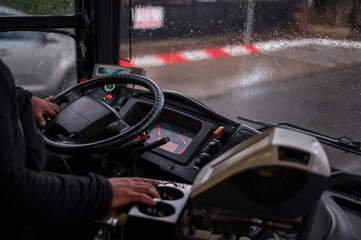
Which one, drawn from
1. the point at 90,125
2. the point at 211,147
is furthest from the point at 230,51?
the point at 90,125

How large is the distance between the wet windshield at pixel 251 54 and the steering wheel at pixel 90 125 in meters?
0.62

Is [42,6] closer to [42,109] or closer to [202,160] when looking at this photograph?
[42,109]

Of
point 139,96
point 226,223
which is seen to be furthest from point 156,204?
point 139,96

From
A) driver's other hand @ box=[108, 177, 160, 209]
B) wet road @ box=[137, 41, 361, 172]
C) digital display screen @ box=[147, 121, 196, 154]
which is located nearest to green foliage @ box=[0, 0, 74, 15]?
wet road @ box=[137, 41, 361, 172]

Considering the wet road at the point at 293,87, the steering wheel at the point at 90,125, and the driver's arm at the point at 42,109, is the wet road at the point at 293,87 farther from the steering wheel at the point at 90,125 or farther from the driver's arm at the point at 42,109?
the driver's arm at the point at 42,109

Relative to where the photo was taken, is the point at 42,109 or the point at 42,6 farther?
the point at 42,6

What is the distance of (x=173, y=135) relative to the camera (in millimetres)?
1929

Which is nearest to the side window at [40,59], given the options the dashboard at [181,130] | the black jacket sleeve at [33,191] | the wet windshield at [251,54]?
the wet windshield at [251,54]

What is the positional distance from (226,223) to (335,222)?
2.53 ft

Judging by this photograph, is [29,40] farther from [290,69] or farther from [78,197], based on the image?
[78,197]

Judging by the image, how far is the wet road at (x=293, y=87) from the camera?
1.74 m

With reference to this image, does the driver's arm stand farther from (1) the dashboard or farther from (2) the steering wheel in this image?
(1) the dashboard

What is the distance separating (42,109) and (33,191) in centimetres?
93

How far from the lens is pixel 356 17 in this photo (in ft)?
5.24
